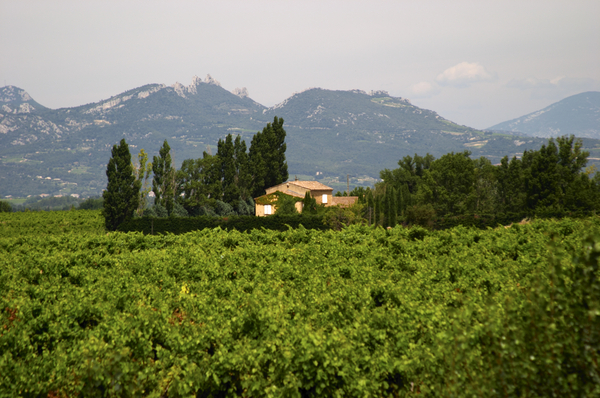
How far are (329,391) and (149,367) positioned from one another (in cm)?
243

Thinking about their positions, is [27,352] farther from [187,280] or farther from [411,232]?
[411,232]

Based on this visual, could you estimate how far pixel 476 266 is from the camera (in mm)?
10312

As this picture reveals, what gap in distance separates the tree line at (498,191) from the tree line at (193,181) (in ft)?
48.3


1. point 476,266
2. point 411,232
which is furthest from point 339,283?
point 411,232

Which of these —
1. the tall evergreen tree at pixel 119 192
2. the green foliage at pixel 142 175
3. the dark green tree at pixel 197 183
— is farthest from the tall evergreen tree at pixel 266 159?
the tall evergreen tree at pixel 119 192

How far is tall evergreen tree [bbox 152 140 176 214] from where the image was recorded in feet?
171

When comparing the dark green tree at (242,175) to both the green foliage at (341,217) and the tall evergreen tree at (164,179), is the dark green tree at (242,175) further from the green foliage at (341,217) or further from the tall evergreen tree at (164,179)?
the green foliage at (341,217)

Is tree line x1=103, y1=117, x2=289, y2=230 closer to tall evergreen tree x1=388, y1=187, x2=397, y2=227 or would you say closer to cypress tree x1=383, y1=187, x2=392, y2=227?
cypress tree x1=383, y1=187, x2=392, y2=227

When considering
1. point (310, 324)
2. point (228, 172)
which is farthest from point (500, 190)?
point (310, 324)

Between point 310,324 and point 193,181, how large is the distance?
1996 inches

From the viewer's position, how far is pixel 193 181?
55625 mm

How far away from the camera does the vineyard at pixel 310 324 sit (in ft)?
12.1

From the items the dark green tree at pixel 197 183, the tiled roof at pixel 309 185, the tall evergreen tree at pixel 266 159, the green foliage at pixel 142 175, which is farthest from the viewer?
the tiled roof at pixel 309 185

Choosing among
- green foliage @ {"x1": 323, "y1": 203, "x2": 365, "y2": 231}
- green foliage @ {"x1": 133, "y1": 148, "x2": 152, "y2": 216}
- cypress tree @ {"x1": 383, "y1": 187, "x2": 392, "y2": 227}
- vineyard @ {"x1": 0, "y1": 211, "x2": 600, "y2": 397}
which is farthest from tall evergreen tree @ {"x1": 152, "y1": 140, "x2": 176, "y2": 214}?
vineyard @ {"x1": 0, "y1": 211, "x2": 600, "y2": 397}
